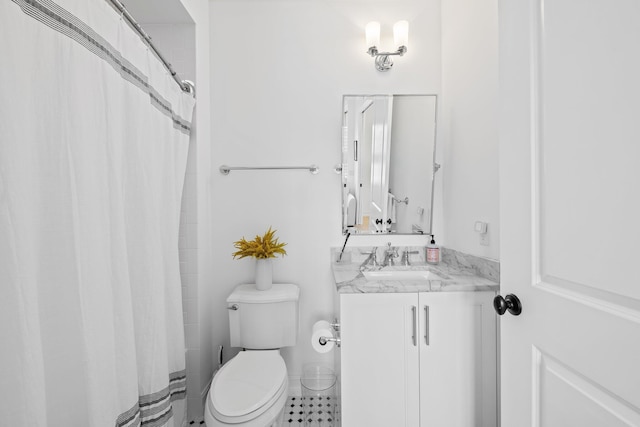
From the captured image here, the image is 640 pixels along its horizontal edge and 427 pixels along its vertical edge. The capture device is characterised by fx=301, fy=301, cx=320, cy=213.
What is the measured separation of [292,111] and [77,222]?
4.82 feet

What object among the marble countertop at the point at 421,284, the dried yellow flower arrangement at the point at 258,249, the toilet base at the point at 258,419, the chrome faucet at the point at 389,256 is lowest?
the toilet base at the point at 258,419

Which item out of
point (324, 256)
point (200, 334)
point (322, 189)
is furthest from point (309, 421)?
point (322, 189)

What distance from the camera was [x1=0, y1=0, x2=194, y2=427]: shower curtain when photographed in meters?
0.62

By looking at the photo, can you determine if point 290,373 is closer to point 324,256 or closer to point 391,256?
point 324,256

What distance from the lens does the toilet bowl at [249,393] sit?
1194 millimetres

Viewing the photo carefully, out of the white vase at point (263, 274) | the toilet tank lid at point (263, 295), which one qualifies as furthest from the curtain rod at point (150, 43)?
the toilet tank lid at point (263, 295)

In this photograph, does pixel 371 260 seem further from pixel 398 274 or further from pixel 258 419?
pixel 258 419

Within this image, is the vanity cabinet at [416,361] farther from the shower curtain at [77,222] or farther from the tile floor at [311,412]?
the shower curtain at [77,222]

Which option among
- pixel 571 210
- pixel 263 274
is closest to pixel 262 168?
pixel 263 274

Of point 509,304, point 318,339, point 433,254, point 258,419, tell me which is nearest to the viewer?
point 509,304

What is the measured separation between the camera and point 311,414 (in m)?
1.78

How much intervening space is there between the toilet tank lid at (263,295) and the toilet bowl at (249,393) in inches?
11.0

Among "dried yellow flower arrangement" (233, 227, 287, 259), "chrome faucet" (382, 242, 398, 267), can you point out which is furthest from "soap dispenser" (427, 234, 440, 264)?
"dried yellow flower arrangement" (233, 227, 287, 259)

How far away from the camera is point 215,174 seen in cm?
199
